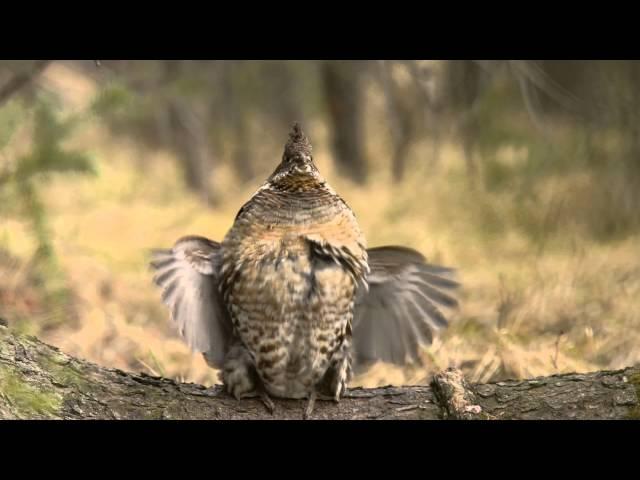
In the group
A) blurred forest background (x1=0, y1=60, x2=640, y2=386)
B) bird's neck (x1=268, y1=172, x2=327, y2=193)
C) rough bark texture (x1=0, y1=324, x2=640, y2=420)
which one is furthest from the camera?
blurred forest background (x1=0, y1=60, x2=640, y2=386)

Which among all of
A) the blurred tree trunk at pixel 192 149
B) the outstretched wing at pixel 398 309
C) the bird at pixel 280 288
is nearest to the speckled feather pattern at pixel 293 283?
the bird at pixel 280 288

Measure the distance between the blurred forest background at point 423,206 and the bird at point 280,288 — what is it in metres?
0.61

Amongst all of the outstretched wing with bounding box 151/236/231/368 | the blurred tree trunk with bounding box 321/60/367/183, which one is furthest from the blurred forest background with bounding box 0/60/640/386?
the outstretched wing with bounding box 151/236/231/368

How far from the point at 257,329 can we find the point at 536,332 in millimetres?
2939

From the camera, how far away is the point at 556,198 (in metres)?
6.97

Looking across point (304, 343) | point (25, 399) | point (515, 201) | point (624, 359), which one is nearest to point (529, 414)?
point (304, 343)

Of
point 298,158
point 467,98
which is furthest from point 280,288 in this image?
point 467,98

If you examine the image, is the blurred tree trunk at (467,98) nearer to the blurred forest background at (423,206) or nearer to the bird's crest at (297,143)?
the blurred forest background at (423,206)

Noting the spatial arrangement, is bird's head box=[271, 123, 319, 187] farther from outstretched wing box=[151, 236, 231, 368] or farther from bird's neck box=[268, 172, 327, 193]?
outstretched wing box=[151, 236, 231, 368]

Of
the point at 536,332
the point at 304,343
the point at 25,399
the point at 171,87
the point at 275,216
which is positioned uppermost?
the point at 171,87

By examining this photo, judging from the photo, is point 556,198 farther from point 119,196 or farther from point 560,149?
point 119,196

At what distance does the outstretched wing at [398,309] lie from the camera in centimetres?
315

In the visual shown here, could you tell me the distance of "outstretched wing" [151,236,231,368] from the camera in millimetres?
2818

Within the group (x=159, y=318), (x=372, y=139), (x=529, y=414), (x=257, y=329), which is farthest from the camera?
(x=372, y=139)
